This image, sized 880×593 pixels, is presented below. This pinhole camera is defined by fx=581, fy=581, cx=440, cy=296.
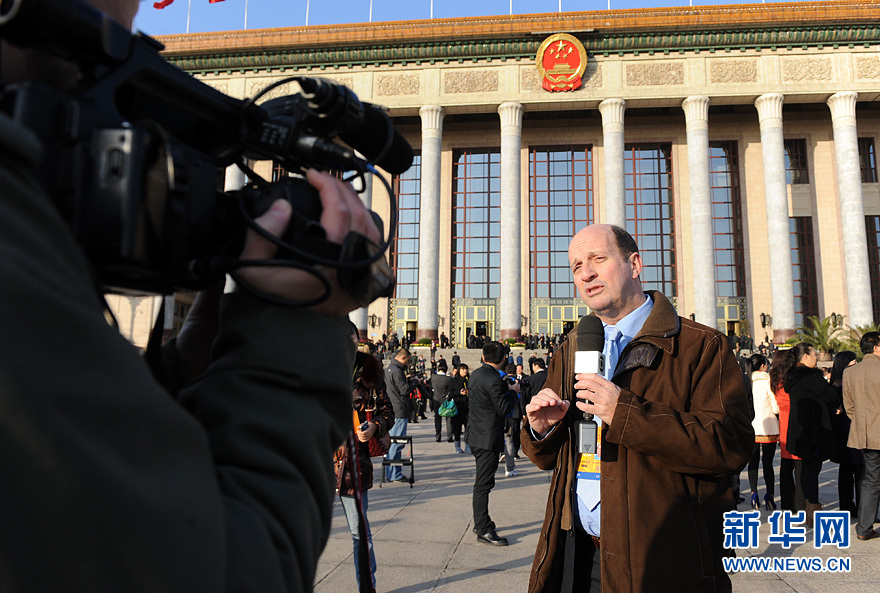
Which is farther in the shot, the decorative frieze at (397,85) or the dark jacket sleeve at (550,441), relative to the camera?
the decorative frieze at (397,85)

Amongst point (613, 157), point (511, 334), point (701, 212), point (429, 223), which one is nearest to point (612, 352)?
point (511, 334)

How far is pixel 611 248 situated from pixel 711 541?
1333mm

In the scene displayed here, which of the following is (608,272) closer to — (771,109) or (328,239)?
(328,239)

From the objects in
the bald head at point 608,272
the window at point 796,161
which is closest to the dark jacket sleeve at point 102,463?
the bald head at point 608,272

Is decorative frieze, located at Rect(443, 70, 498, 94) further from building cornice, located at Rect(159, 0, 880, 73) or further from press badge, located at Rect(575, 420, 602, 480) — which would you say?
press badge, located at Rect(575, 420, 602, 480)

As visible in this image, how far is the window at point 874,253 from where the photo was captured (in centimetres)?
3102

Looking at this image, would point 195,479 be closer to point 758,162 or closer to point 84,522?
point 84,522

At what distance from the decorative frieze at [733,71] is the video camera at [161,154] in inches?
1268

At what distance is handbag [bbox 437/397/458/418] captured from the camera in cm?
1177

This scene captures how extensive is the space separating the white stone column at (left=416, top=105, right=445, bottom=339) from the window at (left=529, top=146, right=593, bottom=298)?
661 centimetres

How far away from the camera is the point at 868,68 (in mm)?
27547

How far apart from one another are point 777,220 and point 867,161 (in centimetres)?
947

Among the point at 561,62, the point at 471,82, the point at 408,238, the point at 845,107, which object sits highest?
the point at 561,62

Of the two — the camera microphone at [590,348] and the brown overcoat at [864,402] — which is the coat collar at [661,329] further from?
the brown overcoat at [864,402]
